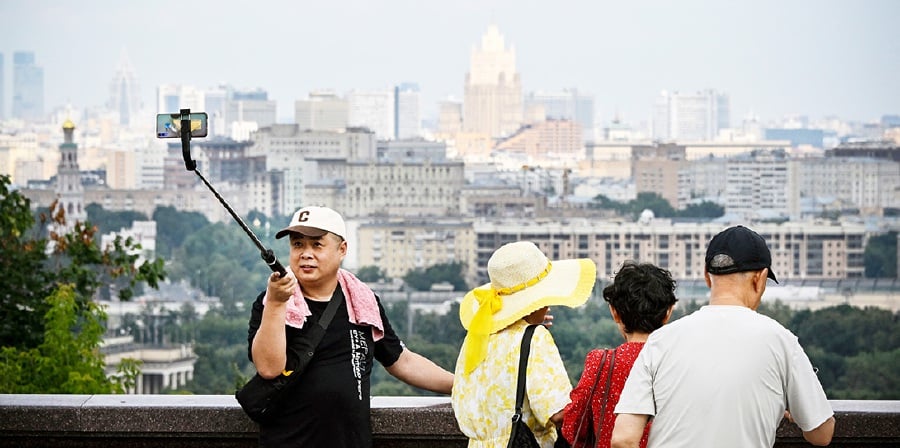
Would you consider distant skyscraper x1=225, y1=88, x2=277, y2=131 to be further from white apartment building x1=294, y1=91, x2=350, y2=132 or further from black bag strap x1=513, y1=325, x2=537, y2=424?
black bag strap x1=513, y1=325, x2=537, y2=424

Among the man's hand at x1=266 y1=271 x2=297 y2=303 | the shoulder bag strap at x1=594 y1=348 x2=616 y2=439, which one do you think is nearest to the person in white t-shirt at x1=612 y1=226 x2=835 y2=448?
the shoulder bag strap at x1=594 y1=348 x2=616 y2=439

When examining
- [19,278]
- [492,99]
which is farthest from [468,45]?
[19,278]

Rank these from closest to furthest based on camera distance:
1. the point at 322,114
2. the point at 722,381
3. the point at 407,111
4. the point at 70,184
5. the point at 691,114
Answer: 1. the point at 722,381
2. the point at 70,184
3. the point at 322,114
4. the point at 691,114
5. the point at 407,111

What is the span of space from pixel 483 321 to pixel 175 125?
1.54 ft

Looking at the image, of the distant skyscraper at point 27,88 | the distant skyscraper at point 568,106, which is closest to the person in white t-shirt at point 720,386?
the distant skyscraper at point 27,88

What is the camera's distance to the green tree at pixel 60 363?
18.6 ft

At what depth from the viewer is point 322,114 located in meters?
74.8

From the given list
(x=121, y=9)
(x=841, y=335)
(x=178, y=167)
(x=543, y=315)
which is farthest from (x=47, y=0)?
(x=543, y=315)

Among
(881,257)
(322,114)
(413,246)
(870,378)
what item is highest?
(322,114)

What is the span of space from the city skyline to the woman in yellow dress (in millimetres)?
67821

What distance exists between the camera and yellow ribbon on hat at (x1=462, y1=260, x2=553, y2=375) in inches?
85.0

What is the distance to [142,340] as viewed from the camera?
139 ft

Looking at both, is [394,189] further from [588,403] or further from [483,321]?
[588,403]

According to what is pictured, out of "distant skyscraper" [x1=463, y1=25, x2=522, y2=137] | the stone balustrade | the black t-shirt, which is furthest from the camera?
"distant skyscraper" [x1=463, y1=25, x2=522, y2=137]
